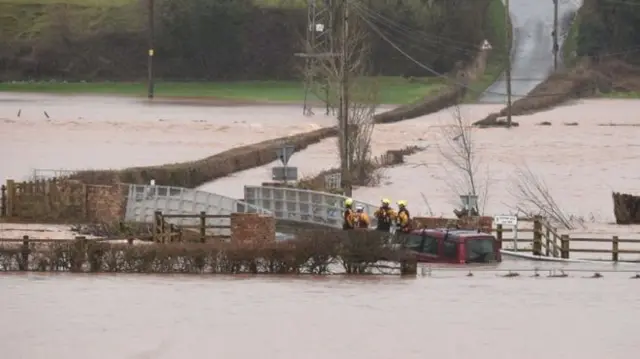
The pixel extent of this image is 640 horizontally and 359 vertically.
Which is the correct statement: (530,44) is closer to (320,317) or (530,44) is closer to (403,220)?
(403,220)

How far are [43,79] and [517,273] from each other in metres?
99.1

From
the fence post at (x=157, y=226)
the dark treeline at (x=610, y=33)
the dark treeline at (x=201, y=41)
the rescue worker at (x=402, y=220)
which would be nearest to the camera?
the rescue worker at (x=402, y=220)

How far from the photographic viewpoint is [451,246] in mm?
41094

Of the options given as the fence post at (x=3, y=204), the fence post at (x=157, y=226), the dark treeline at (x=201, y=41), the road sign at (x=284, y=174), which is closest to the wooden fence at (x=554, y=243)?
the fence post at (x=157, y=226)

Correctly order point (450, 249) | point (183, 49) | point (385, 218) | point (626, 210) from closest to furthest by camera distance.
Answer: point (385, 218)
point (450, 249)
point (626, 210)
point (183, 49)

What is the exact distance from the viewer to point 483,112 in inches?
4345

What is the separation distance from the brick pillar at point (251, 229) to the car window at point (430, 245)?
3531 mm

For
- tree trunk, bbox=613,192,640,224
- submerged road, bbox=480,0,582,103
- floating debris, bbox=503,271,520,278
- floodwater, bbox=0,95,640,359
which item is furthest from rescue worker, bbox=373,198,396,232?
submerged road, bbox=480,0,582,103

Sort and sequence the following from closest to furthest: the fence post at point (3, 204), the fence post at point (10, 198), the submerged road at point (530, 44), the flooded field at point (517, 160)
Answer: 1. the fence post at point (10, 198)
2. the fence post at point (3, 204)
3. the flooded field at point (517, 160)
4. the submerged road at point (530, 44)

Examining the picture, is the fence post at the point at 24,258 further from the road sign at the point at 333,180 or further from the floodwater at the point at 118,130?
the floodwater at the point at 118,130

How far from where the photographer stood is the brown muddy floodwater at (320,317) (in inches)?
1280

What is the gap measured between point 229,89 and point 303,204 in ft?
278

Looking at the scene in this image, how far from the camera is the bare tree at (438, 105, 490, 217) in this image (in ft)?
186

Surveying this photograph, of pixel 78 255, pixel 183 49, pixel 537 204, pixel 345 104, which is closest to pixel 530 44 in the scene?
pixel 183 49
